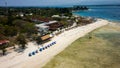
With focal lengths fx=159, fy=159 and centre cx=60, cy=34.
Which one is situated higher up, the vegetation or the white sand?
the white sand

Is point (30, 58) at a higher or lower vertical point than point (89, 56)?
higher

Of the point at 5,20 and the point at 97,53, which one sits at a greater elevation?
the point at 5,20

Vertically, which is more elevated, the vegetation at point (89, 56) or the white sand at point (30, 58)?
the white sand at point (30, 58)

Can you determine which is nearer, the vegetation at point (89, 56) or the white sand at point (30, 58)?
the white sand at point (30, 58)

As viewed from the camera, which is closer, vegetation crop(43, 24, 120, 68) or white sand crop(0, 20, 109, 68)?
white sand crop(0, 20, 109, 68)

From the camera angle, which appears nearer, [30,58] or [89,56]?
[30,58]

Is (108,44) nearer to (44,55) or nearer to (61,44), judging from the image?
(61,44)

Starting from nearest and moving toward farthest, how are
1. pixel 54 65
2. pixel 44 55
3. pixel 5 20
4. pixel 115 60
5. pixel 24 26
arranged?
1. pixel 54 65
2. pixel 115 60
3. pixel 44 55
4. pixel 24 26
5. pixel 5 20

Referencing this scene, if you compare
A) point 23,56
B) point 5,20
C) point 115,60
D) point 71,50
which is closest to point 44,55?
point 23,56
